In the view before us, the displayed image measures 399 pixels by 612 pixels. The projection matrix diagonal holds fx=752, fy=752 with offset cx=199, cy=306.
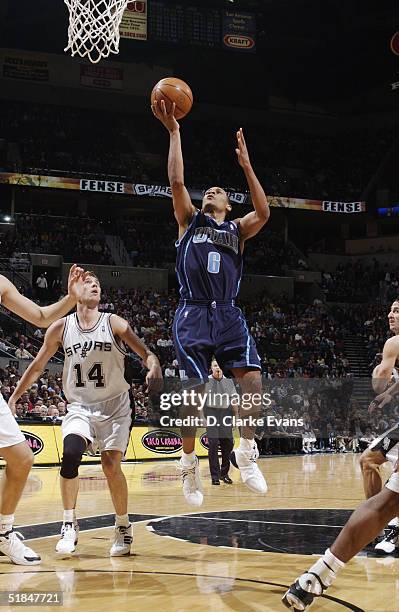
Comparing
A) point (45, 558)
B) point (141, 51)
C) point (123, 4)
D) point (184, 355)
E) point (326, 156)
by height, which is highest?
point (141, 51)

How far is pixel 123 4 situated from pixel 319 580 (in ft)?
27.8

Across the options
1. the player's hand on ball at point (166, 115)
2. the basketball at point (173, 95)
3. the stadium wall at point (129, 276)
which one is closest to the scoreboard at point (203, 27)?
the stadium wall at point (129, 276)

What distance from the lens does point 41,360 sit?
5945 millimetres

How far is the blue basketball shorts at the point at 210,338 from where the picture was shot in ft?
18.8

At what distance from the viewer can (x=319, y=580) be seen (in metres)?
3.86

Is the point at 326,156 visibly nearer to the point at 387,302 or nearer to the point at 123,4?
the point at 387,302

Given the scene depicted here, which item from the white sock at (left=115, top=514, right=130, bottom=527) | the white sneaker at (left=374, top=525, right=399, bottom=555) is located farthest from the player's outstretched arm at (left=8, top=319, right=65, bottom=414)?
the white sneaker at (left=374, top=525, right=399, bottom=555)

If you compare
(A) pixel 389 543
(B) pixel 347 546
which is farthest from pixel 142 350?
(A) pixel 389 543

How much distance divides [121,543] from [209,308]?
1.99m

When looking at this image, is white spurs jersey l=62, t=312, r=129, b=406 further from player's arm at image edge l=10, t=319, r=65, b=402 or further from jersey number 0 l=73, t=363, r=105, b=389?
player's arm at image edge l=10, t=319, r=65, b=402

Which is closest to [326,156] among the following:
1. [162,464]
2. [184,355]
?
[162,464]

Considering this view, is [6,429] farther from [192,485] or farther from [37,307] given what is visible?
[192,485]

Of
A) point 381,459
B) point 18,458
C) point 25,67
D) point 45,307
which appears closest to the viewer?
point 45,307

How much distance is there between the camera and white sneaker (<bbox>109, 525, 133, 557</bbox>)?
19.4 feet
